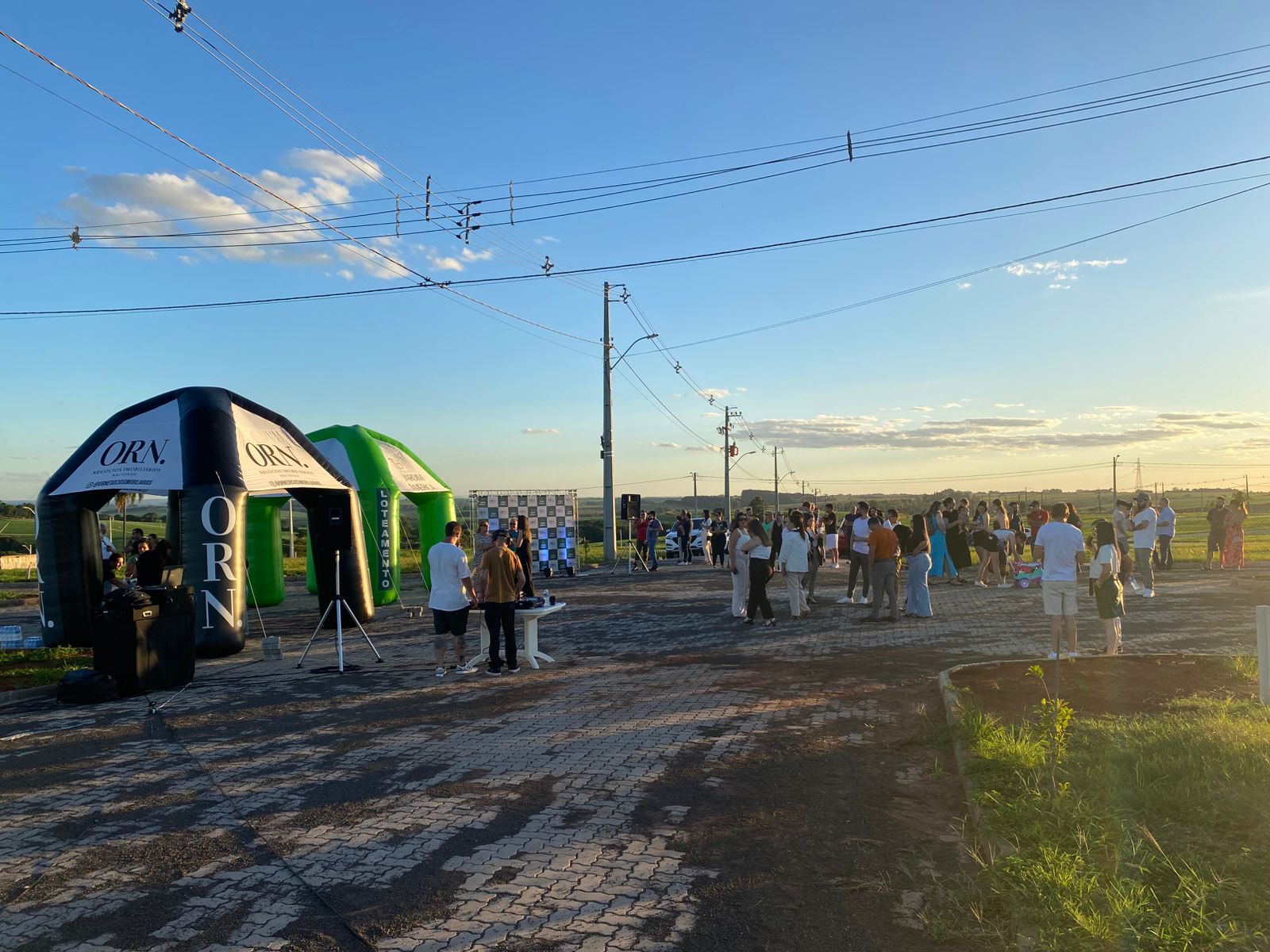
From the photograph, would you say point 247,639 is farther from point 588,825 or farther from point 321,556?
point 588,825

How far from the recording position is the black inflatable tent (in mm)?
13789

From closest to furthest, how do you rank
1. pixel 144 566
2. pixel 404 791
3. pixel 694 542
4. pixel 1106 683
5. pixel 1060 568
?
pixel 404 791 → pixel 1106 683 → pixel 1060 568 → pixel 144 566 → pixel 694 542

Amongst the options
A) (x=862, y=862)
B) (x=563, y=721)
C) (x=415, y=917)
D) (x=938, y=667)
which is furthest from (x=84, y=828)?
(x=938, y=667)

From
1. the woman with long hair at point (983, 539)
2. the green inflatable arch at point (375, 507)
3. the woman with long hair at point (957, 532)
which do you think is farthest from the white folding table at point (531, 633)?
the woman with long hair at point (957, 532)

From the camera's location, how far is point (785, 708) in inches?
352

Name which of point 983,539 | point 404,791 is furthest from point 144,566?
point 983,539

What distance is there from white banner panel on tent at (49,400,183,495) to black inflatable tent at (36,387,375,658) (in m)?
0.02

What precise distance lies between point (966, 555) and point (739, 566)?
25.5ft

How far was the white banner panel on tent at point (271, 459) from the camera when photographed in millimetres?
14938

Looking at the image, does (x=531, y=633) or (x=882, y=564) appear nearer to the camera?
(x=531, y=633)

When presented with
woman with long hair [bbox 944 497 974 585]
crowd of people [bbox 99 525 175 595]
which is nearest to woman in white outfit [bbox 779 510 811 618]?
woman with long hair [bbox 944 497 974 585]

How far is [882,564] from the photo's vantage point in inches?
583

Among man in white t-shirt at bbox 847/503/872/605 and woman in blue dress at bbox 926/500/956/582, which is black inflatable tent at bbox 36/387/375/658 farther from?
woman in blue dress at bbox 926/500/956/582

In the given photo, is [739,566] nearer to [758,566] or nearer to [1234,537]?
[758,566]
